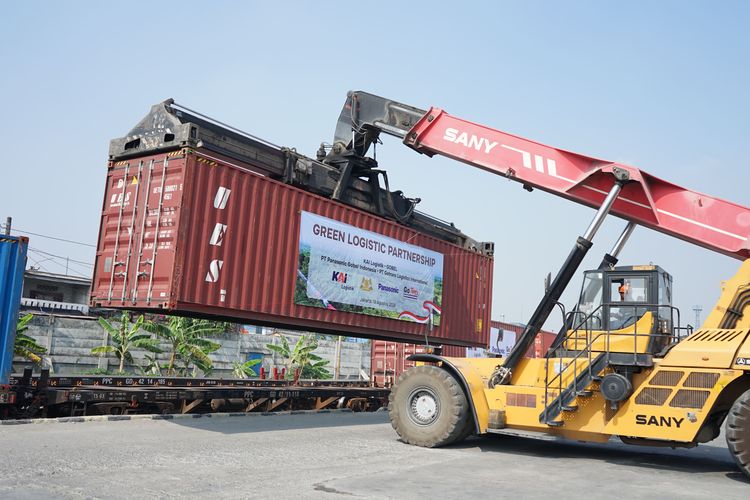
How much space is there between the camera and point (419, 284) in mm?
14539

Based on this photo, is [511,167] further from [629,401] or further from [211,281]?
[211,281]

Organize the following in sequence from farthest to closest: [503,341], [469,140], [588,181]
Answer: [503,341] → [469,140] → [588,181]

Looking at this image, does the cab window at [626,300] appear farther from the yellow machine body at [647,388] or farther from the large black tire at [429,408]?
the large black tire at [429,408]

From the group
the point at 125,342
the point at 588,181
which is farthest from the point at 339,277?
the point at 125,342

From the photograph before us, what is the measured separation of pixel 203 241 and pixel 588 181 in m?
6.06

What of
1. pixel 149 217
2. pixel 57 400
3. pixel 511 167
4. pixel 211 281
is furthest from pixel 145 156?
pixel 511 167

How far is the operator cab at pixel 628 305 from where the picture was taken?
28.1ft

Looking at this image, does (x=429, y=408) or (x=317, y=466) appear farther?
(x=429, y=408)

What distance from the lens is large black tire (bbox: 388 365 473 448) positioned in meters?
9.43

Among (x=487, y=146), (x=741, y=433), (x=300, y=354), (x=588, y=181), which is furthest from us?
(x=300, y=354)

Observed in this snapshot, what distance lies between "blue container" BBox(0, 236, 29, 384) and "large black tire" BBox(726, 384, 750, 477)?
9848 millimetres

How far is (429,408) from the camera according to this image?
9.80m

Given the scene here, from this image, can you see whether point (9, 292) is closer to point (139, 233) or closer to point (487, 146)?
point (139, 233)

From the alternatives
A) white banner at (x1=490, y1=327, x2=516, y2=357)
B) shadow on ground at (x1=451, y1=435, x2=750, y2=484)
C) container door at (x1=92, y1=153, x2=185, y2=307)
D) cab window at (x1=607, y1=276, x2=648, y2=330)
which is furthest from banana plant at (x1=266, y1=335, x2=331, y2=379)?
cab window at (x1=607, y1=276, x2=648, y2=330)
